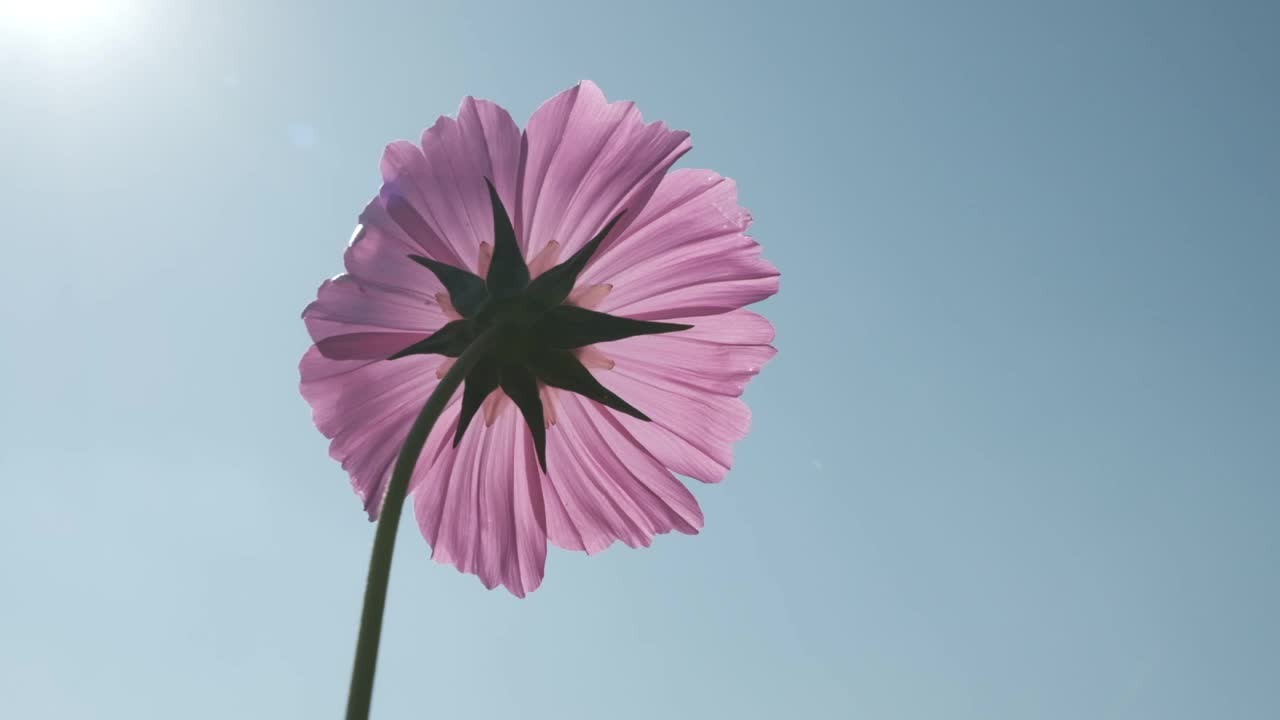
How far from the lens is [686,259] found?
1.94 meters

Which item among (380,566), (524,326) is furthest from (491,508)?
(380,566)

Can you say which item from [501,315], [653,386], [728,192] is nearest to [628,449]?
[653,386]

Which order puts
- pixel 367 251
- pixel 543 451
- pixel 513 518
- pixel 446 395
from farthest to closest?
pixel 513 518 → pixel 543 451 → pixel 367 251 → pixel 446 395

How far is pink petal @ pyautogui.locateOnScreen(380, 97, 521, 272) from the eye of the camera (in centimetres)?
174

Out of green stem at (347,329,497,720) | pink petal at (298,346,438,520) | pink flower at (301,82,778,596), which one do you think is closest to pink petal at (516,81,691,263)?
pink flower at (301,82,778,596)

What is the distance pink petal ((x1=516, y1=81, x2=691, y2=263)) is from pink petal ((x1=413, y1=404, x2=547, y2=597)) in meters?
0.44

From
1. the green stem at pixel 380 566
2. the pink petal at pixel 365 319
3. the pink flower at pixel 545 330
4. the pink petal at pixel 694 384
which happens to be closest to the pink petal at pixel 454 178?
the pink flower at pixel 545 330

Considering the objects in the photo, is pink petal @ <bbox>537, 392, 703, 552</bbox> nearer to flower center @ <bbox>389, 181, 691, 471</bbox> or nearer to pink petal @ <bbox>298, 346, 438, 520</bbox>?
flower center @ <bbox>389, 181, 691, 471</bbox>

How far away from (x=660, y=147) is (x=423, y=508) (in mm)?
828

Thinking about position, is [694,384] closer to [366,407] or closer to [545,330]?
[545,330]

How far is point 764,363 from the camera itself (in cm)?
200

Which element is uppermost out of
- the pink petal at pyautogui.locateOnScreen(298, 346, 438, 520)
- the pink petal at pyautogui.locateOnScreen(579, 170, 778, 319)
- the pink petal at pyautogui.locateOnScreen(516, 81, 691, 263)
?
the pink petal at pyautogui.locateOnScreen(516, 81, 691, 263)

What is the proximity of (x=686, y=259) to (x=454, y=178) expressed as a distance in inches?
18.4

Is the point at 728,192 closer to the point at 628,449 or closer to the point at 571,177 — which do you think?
the point at 571,177
